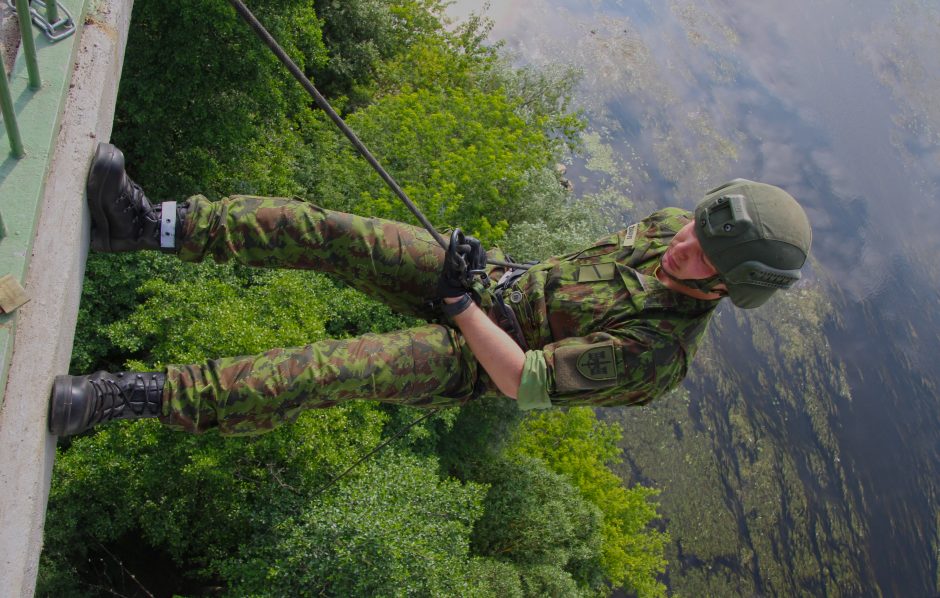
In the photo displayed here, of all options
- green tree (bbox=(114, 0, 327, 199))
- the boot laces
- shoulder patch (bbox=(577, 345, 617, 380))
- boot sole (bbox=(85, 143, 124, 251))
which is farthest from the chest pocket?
green tree (bbox=(114, 0, 327, 199))

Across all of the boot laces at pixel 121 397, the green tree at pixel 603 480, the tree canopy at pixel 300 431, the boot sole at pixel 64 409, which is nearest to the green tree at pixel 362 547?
the tree canopy at pixel 300 431

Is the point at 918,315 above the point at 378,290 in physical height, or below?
below

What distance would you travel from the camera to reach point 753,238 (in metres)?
2.87

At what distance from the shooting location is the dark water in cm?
1998

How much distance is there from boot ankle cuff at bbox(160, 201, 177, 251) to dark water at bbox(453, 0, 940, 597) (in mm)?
18261

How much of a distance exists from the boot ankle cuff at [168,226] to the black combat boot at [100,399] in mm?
562

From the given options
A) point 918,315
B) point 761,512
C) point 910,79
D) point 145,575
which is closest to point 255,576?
point 145,575

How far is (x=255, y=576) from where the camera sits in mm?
9125

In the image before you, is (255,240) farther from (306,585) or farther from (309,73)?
(309,73)

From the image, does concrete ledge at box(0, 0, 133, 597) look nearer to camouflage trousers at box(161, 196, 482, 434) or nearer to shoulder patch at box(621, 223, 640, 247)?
camouflage trousers at box(161, 196, 482, 434)

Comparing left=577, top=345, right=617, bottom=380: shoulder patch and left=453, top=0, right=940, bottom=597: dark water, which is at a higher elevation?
left=577, top=345, right=617, bottom=380: shoulder patch

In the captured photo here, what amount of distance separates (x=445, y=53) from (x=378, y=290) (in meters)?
18.4

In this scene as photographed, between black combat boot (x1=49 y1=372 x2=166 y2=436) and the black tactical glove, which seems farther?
the black tactical glove

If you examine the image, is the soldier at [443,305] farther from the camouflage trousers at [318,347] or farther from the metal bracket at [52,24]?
the metal bracket at [52,24]
